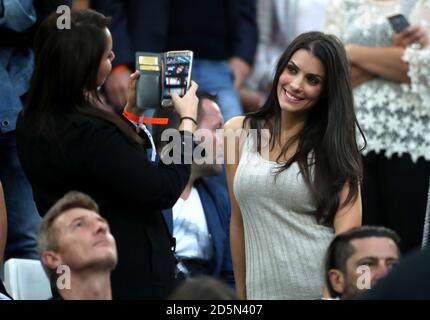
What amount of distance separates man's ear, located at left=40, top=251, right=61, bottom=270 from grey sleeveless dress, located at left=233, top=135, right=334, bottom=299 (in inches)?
39.7

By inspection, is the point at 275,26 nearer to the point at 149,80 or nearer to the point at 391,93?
the point at 391,93

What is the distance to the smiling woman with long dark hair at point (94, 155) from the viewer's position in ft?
14.5

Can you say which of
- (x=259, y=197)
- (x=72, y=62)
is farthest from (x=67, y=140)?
(x=259, y=197)

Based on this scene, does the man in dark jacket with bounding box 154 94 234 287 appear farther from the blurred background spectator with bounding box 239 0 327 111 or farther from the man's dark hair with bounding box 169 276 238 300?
the blurred background spectator with bounding box 239 0 327 111

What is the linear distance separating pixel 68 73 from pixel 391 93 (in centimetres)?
218

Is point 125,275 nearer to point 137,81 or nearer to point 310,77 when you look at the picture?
point 137,81

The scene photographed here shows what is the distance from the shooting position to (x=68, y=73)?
14.7ft

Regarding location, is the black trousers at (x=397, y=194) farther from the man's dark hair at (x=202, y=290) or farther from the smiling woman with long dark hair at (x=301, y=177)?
the man's dark hair at (x=202, y=290)

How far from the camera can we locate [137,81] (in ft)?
15.8

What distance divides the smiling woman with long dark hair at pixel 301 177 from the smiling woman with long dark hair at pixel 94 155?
46 centimetres

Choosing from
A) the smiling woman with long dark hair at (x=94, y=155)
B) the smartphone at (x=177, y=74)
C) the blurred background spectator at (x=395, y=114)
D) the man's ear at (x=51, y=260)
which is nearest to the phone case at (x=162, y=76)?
the smartphone at (x=177, y=74)

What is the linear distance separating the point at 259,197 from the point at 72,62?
38.7 inches

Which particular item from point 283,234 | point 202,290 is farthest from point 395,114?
point 202,290

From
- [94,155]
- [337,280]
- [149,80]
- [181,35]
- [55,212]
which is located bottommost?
[337,280]
